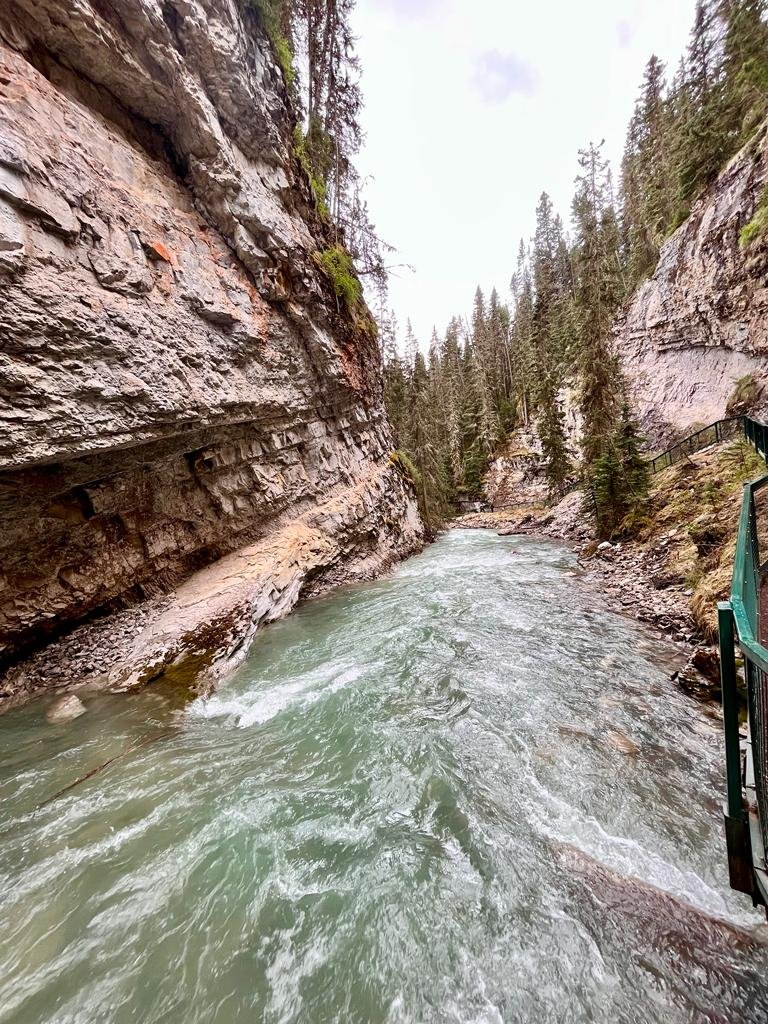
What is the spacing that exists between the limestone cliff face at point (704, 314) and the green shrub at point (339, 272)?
15.4m

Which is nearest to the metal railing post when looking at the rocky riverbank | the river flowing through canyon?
the river flowing through canyon

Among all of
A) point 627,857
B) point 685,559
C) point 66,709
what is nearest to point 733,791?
point 627,857

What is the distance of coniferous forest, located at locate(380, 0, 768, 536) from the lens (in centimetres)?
1762

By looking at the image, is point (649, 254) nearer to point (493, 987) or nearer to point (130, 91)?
point (130, 91)

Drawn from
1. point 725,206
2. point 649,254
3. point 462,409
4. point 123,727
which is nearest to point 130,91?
point 123,727

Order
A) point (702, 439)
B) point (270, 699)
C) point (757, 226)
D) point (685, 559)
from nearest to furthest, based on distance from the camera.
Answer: point (270, 699) < point (685, 559) < point (757, 226) < point (702, 439)

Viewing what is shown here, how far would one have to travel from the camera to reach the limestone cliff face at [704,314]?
15.4 meters

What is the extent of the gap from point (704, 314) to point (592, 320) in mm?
4734

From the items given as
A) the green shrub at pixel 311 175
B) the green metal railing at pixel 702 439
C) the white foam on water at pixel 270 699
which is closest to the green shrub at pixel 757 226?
the green metal railing at pixel 702 439

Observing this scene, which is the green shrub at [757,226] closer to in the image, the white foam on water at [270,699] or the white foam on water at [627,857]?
the white foam on water at [627,857]

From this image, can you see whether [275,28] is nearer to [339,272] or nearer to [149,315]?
[339,272]

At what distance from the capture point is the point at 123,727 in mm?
6098

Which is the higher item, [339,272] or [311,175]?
[311,175]

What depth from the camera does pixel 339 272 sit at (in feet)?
49.7
